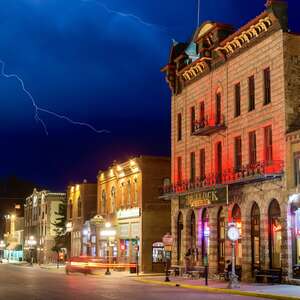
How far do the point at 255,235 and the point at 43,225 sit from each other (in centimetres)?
5448

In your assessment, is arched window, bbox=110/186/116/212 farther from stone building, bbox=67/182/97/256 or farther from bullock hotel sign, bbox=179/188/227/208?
bullock hotel sign, bbox=179/188/227/208

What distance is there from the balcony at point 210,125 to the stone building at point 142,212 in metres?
11.4

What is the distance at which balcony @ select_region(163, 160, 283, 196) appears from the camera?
1275 inches

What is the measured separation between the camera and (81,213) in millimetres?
67875

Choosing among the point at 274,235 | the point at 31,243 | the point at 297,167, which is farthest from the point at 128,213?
the point at 31,243

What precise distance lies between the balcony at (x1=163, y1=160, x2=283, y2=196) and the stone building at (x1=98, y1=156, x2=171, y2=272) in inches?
234

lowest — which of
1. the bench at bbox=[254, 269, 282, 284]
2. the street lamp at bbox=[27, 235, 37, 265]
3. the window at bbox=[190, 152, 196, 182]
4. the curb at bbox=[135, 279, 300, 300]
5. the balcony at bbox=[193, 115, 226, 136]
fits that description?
the curb at bbox=[135, 279, 300, 300]

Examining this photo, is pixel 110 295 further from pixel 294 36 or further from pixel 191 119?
pixel 191 119

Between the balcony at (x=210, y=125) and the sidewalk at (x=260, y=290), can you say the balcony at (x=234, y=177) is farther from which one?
the sidewalk at (x=260, y=290)

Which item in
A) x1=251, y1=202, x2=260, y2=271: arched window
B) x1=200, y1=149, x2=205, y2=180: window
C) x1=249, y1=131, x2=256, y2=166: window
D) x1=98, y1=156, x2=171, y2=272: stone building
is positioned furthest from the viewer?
x1=98, y1=156, x2=171, y2=272: stone building

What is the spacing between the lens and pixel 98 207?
6269 cm

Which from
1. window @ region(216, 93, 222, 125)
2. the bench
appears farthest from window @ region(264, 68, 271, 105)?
the bench

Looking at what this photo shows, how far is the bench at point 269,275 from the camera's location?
104 feet

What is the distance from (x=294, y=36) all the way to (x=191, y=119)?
1259cm
